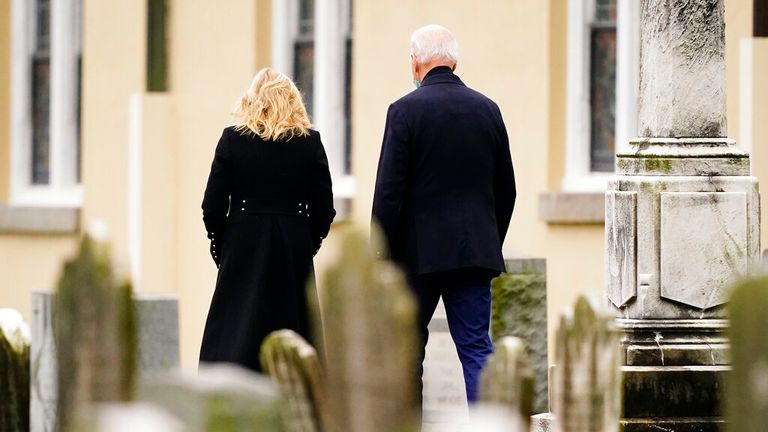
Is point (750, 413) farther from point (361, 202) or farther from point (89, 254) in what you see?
point (361, 202)

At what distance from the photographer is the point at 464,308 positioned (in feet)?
24.5

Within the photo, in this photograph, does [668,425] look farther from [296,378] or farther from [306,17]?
[306,17]

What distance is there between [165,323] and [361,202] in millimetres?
4023

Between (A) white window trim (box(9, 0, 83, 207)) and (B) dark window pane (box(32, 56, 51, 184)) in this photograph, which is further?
(B) dark window pane (box(32, 56, 51, 184))

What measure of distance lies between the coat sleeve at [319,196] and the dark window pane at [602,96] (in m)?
4.39

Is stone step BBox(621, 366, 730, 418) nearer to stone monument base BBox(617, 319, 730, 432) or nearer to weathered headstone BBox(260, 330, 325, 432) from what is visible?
stone monument base BBox(617, 319, 730, 432)

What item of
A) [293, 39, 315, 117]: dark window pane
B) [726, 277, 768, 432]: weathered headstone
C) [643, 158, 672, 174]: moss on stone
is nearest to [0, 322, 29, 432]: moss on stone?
[726, 277, 768, 432]: weathered headstone

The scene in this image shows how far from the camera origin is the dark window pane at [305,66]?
1433 centimetres

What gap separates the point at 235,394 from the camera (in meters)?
2.77

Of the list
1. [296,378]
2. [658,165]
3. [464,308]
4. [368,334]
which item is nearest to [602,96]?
[658,165]

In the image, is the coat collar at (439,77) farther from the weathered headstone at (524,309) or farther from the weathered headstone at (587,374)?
the weathered headstone at (587,374)

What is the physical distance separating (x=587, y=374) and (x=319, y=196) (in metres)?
5.02

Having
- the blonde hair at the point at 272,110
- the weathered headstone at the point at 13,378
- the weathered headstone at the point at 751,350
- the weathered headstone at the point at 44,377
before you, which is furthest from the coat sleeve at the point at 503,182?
the weathered headstone at the point at 751,350

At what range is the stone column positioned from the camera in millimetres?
7414
